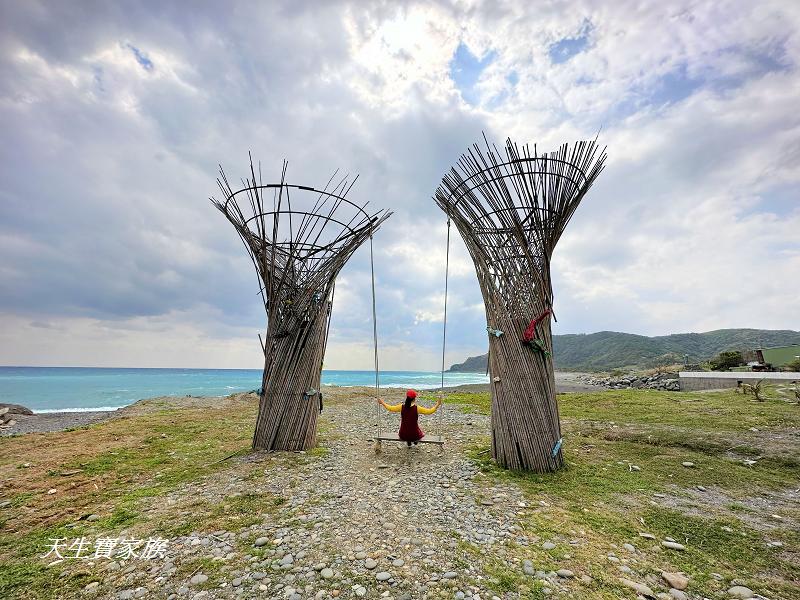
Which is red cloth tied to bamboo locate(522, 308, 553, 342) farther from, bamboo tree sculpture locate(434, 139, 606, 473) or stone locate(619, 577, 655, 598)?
stone locate(619, 577, 655, 598)

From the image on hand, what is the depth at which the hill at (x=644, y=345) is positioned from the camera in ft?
204

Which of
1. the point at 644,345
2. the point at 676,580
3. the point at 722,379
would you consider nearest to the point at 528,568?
the point at 676,580

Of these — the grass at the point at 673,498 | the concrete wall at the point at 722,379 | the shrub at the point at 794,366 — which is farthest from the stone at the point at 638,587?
the shrub at the point at 794,366

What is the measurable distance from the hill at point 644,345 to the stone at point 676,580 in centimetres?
5690

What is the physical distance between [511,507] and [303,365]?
384 cm

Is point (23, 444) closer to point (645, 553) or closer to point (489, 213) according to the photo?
point (489, 213)

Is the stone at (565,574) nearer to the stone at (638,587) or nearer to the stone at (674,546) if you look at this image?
the stone at (638,587)

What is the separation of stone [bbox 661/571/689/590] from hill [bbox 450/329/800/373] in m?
56.9

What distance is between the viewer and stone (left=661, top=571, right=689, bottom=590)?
2580mm

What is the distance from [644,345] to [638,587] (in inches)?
3327

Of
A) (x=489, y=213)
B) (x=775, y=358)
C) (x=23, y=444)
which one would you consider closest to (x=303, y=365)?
(x=489, y=213)

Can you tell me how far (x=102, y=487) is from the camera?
4699 millimetres

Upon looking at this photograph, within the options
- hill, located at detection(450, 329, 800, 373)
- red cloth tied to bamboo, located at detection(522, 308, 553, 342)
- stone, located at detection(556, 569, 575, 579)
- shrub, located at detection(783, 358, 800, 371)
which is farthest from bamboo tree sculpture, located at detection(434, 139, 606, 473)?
hill, located at detection(450, 329, 800, 373)

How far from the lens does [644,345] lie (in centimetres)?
7281
